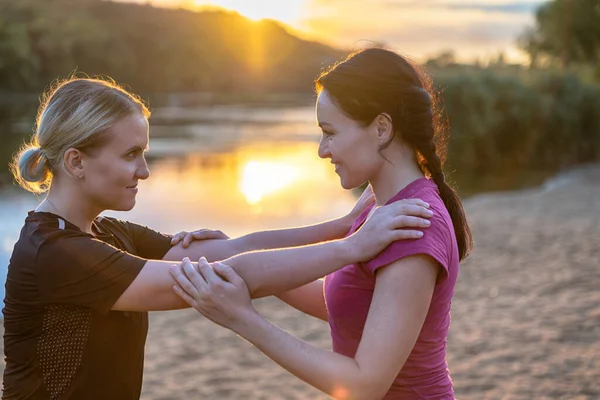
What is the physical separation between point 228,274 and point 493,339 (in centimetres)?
506

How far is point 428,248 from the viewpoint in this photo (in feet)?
6.14

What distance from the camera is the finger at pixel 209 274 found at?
2.01 m

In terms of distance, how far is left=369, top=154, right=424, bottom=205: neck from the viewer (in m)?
2.14

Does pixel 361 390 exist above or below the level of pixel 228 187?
below

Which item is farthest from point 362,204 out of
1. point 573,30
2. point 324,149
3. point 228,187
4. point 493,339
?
point 573,30

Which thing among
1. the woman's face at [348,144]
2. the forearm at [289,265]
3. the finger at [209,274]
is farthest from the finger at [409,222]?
the finger at [209,274]

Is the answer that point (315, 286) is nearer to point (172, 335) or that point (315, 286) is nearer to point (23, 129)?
point (172, 335)

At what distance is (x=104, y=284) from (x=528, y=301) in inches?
255

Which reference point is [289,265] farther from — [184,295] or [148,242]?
[148,242]

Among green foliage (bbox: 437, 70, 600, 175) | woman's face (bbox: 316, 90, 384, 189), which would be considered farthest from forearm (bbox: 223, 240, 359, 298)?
green foliage (bbox: 437, 70, 600, 175)

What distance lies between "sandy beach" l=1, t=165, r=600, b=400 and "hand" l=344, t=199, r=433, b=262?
12.1 feet

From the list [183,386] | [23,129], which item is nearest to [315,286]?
[183,386]

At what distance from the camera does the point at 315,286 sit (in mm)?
2637

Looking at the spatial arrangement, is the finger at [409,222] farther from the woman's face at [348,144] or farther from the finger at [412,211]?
the woman's face at [348,144]
